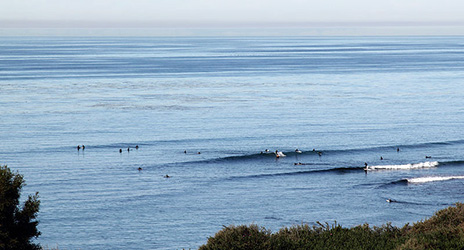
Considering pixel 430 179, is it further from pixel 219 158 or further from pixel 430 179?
Result: pixel 219 158

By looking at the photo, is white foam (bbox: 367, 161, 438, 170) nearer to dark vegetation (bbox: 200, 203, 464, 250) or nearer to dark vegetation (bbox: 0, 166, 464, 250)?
dark vegetation (bbox: 0, 166, 464, 250)

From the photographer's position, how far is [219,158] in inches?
2019

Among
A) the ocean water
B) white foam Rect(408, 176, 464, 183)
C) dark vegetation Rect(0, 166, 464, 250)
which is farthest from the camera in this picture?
white foam Rect(408, 176, 464, 183)

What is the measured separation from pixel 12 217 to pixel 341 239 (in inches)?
451

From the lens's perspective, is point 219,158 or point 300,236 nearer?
point 300,236

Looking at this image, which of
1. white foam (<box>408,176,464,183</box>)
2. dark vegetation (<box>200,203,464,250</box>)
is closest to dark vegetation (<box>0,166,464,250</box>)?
dark vegetation (<box>200,203,464,250</box>)

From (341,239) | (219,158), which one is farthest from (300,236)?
(219,158)

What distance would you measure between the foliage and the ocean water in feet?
30.2

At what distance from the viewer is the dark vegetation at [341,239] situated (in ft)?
62.9

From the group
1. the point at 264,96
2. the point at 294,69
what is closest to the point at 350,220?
the point at 264,96

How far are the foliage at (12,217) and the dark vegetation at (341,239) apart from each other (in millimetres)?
6540

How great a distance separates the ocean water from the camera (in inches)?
1411

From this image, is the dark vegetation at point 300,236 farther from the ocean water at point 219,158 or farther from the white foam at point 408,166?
the white foam at point 408,166

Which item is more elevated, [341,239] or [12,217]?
[12,217]
